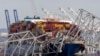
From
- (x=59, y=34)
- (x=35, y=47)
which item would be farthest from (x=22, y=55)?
(x=59, y=34)

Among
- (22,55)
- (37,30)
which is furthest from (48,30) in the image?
(22,55)

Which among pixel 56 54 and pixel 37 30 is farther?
pixel 37 30

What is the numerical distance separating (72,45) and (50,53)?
4.56 meters

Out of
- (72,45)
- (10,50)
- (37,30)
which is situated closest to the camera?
(72,45)

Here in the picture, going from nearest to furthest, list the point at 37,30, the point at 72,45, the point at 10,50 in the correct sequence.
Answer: the point at 72,45 < the point at 37,30 < the point at 10,50

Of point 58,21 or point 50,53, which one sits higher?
point 58,21

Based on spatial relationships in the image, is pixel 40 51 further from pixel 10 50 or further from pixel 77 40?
pixel 10 50

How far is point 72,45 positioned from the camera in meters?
69.2

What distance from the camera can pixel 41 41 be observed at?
7262 centimetres

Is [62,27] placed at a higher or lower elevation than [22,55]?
higher

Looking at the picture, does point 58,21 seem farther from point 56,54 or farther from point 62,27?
point 56,54

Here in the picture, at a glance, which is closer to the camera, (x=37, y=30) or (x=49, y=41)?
(x=49, y=41)

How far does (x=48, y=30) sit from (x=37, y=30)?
2.07 meters

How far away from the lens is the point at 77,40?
7056cm
